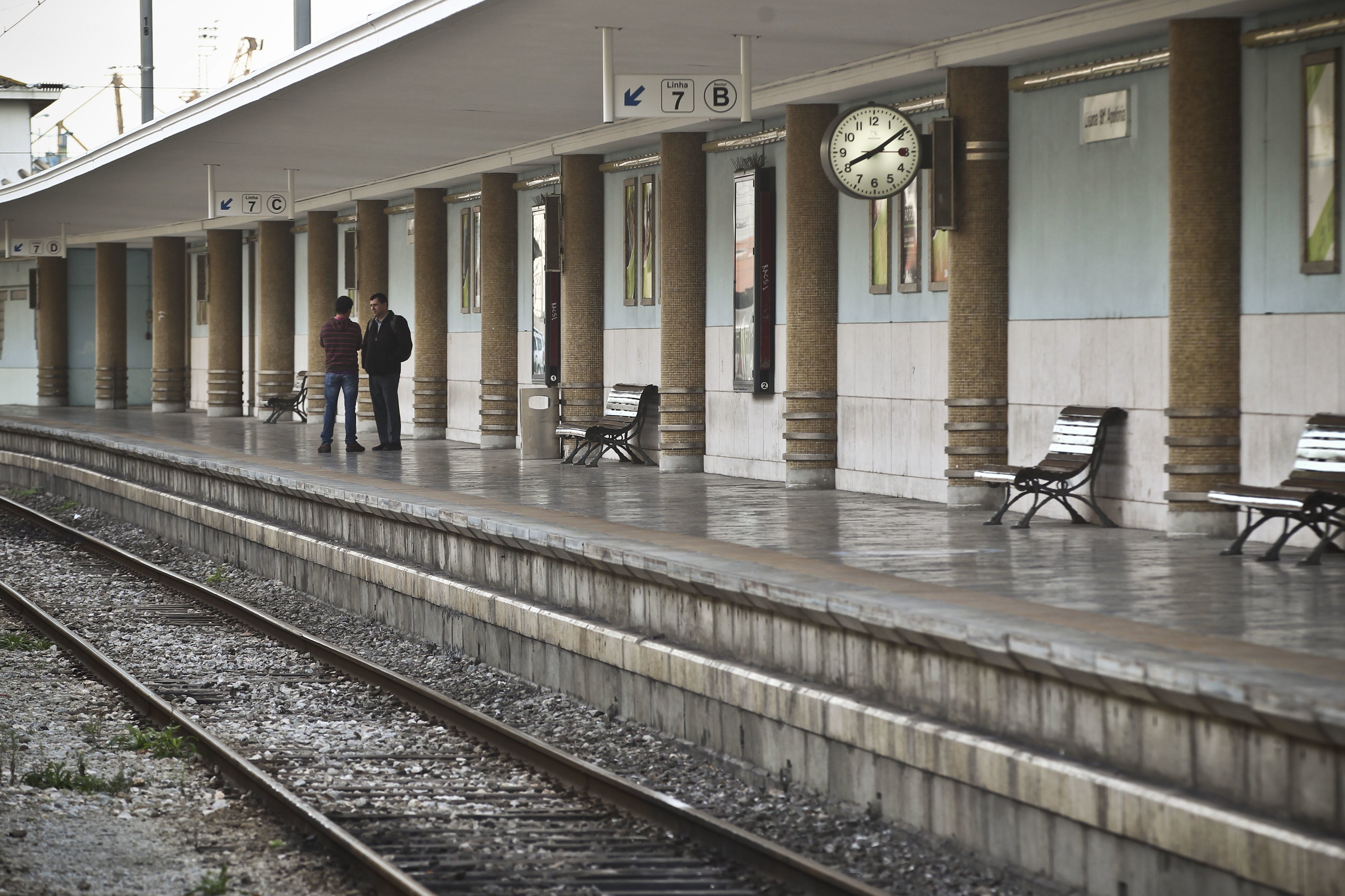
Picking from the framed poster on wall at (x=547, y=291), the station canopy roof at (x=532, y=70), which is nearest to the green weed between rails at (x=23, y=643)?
the station canopy roof at (x=532, y=70)

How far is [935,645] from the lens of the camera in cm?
721

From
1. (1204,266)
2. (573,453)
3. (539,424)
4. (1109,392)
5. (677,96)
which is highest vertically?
(677,96)

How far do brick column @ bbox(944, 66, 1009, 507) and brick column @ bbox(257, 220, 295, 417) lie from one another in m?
19.9

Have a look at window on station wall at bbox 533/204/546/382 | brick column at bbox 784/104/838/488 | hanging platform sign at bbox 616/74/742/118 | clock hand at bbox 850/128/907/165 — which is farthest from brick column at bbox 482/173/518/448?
clock hand at bbox 850/128/907/165

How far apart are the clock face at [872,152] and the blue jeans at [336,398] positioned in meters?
9.24

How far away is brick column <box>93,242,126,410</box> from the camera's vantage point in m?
38.2

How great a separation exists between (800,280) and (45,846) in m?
10.00

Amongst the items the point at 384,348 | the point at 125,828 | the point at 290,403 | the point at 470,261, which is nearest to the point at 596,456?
the point at 384,348

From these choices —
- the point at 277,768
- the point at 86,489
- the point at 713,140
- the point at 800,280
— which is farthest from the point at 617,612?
the point at 86,489

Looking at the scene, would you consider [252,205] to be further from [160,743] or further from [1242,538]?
[1242,538]

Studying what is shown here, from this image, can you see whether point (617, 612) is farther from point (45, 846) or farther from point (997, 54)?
point (997, 54)

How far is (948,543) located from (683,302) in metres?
7.49

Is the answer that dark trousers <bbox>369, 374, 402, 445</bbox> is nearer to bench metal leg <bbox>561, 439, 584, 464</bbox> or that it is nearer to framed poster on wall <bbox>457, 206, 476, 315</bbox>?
bench metal leg <bbox>561, 439, 584, 464</bbox>

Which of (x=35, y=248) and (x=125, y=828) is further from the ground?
(x=35, y=248)
